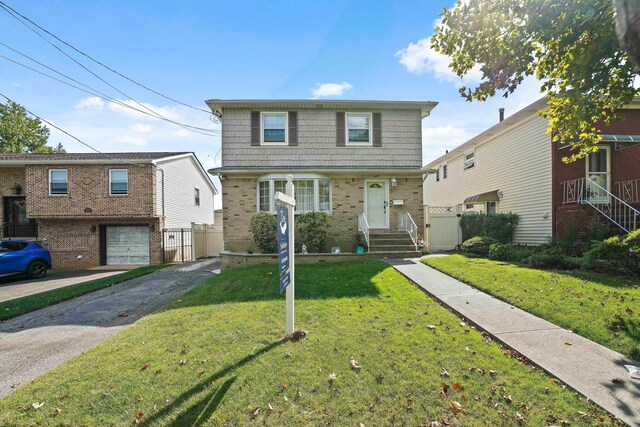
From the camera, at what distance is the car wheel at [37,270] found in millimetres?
12297

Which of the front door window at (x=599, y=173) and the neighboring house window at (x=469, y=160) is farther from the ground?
the neighboring house window at (x=469, y=160)

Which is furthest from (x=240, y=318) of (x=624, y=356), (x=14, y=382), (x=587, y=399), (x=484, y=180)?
(x=484, y=180)

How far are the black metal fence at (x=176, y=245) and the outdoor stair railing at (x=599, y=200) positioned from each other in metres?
17.9

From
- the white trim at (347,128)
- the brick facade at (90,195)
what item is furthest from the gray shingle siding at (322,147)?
the brick facade at (90,195)

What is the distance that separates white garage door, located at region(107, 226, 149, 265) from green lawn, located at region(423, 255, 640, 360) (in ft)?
49.7

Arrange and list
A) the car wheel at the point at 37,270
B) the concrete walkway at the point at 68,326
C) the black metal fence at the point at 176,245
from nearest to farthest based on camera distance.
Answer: the concrete walkway at the point at 68,326 < the car wheel at the point at 37,270 < the black metal fence at the point at 176,245

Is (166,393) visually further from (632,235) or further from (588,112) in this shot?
(632,235)

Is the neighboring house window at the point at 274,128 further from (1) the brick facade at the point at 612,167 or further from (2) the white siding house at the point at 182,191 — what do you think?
(1) the brick facade at the point at 612,167

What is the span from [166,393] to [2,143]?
1496 inches

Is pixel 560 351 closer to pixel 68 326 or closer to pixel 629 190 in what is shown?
pixel 68 326

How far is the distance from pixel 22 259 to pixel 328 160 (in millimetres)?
13007

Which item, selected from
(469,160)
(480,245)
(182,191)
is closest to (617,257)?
(480,245)

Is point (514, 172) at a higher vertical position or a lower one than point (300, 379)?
higher

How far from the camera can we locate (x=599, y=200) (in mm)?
11789
